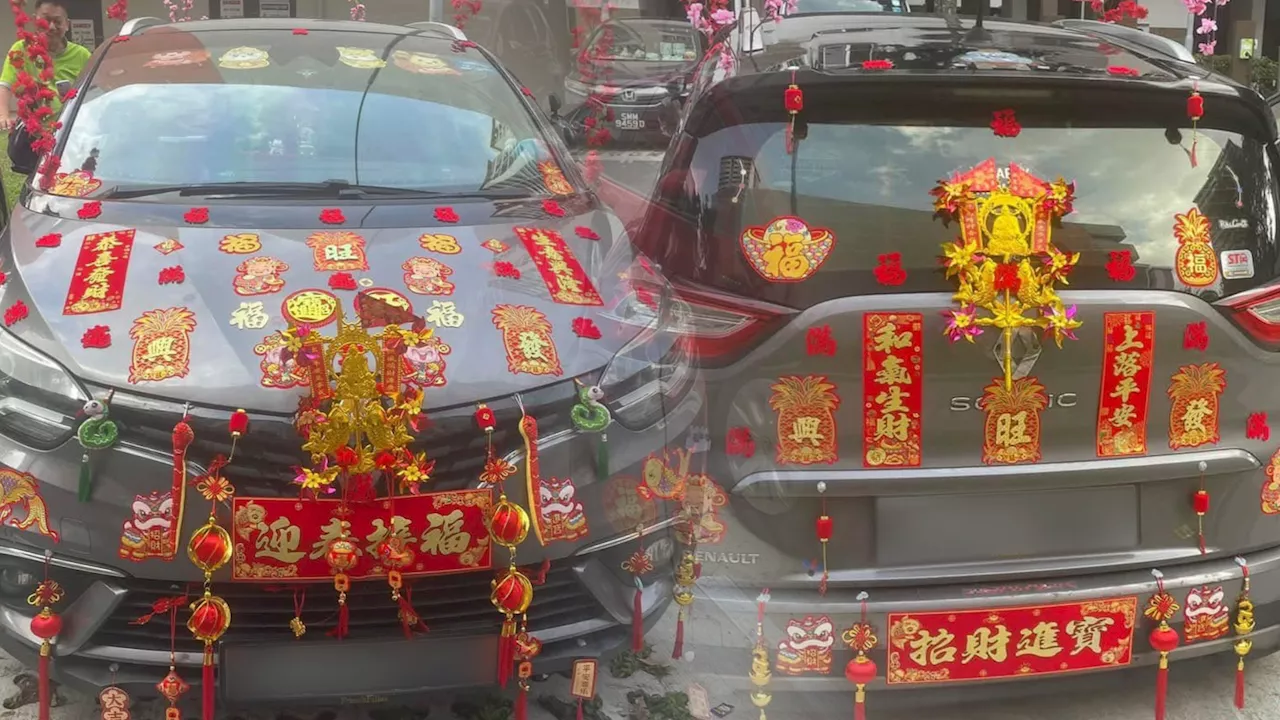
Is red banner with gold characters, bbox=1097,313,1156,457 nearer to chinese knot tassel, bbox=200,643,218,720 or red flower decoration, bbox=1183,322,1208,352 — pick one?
red flower decoration, bbox=1183,322,1208,352

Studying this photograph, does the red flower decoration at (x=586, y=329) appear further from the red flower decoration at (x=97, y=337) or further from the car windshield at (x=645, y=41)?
the car windshield at (x=645, y=41)

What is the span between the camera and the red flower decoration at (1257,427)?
8.96 feet

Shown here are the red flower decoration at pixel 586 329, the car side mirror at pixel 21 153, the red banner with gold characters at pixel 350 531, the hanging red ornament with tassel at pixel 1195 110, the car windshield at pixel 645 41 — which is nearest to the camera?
the red banner with gold characters at pixel 350 531

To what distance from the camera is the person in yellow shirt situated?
603 centimetres

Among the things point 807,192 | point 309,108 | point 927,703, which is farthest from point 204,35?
point 927,703

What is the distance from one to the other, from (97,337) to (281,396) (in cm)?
50

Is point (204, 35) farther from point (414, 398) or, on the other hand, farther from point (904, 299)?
point (904, 299)

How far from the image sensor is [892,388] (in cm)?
254

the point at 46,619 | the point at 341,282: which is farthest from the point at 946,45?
the point at 46,619

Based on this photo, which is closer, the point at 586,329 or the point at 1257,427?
the point at 1257,427

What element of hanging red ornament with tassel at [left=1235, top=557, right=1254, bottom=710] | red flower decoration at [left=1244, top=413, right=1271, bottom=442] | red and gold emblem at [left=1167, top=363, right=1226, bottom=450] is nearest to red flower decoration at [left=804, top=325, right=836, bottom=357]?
red and gold emblem at [left=1167, top=363, right=1226, bottom=450]

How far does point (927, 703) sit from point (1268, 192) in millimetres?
1441

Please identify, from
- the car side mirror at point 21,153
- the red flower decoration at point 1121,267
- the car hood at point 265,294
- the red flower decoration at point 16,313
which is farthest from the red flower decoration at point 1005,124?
the car side mirror at point 21,153

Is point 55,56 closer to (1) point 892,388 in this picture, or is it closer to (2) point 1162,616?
(1) point 892,388
